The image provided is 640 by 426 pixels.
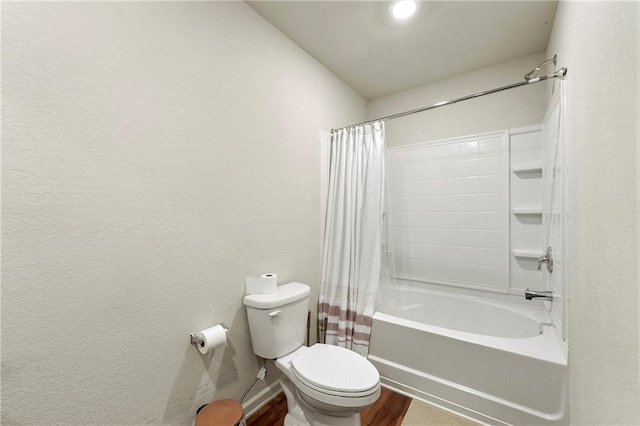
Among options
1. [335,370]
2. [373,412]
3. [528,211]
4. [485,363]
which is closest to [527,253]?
[528,211]

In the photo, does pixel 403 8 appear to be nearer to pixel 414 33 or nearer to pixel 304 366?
pixel 414 33

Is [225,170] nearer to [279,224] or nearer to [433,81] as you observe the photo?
[279,224]

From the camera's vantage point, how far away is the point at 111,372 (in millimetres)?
1073

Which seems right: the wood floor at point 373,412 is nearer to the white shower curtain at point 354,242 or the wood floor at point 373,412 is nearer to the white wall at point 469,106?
the white shower curtain at point 354,242

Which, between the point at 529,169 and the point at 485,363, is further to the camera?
the point at 529,169

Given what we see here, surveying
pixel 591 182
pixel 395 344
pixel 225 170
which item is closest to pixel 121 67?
pixel 225 170

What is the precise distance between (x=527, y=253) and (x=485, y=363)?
1.02 meters

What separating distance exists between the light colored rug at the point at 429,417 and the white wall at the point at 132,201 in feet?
3.36

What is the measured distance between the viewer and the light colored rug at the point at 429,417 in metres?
1.56

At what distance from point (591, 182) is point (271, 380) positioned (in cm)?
201

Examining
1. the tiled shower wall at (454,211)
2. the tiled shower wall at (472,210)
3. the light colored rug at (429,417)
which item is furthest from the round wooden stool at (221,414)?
the tiled shower wall at (472,210)

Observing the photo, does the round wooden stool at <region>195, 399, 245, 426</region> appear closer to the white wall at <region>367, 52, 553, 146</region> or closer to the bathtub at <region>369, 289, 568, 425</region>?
the bathtub at <region>369, 289, 568, 425</region>

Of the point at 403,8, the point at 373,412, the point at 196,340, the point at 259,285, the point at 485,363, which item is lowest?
the point at 373,412

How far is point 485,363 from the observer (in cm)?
155
